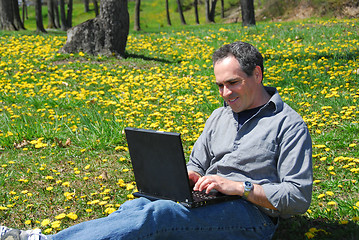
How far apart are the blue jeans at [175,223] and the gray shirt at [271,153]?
14cm

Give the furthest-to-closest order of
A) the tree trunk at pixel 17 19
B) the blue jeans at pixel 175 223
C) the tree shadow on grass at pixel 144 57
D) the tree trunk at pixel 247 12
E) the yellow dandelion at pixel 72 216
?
the tree trunk at pixel 17 19 → the tree trunk at pixel 247 12 → the tree shadow on grass at pixel 144 57 → the yellow dandelion at pixel 72 216 → the blue jeans at pixel 175 223

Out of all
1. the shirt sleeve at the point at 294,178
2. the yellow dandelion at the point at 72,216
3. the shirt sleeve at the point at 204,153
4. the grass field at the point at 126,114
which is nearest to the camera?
the shirt sleeve at the point at 294,178

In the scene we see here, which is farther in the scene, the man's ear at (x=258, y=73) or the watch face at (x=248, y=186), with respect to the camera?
the man's ear at (x=258, y=73)

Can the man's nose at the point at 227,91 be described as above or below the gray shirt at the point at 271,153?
above

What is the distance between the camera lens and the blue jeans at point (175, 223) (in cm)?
223

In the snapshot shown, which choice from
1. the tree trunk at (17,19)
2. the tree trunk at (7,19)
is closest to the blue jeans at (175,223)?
the tree trunk at (7,19)

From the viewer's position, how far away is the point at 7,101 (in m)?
6.60

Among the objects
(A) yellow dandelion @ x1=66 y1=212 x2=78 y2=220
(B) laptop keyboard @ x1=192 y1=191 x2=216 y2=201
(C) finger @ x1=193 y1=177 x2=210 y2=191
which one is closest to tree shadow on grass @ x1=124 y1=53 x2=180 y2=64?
(A) yellow dandelion @ x1=66 y1=212 x2=78 y2=220

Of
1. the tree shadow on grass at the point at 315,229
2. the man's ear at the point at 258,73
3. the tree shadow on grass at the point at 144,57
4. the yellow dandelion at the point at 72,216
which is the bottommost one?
the tree shadow on grass at the point at 315,229

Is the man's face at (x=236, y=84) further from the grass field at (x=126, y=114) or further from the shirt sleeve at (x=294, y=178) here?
the grass field at (x=126, y=114)

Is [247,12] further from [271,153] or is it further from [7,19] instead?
[271,153]

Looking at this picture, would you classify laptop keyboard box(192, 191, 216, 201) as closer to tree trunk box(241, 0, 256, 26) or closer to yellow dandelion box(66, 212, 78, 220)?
yellow dandelion box(66, 212, 78, 220)

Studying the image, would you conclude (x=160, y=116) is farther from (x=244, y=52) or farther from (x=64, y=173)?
(x=244, y=52)

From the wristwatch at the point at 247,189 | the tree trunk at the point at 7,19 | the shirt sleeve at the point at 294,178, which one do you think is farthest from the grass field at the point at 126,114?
the tree trunk at the point at 7,19
